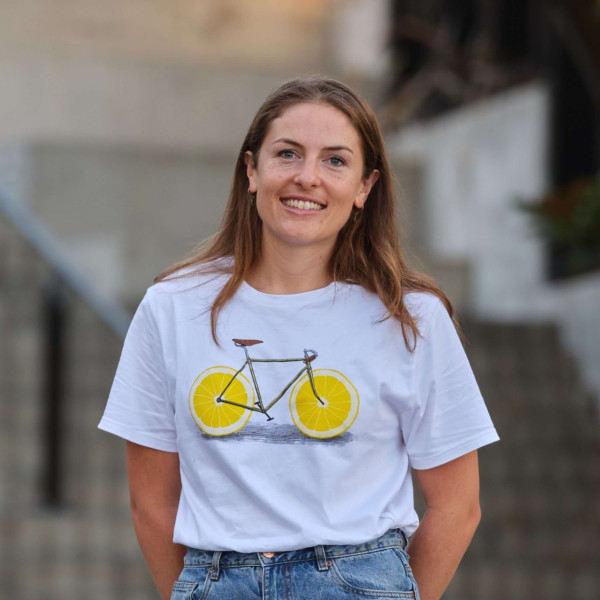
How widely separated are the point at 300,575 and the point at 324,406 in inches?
11.9

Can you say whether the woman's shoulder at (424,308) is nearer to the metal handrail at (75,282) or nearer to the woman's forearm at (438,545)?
the woman's forearm at (438,545)

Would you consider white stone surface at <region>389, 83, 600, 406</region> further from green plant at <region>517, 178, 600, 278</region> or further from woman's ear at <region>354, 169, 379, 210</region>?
woman's ear at <region>354, 169, 379, 210</region>

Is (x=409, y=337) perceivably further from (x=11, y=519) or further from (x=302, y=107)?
(x=11, y=519)

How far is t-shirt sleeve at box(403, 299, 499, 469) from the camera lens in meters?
2.37

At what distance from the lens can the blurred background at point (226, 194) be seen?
19.9 feet

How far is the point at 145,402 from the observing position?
243cm

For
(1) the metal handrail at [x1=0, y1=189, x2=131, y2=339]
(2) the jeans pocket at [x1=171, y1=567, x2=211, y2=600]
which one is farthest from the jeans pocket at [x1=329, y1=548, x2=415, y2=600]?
(1) the metal handrail at [x1=0, y1=189, x2=131, y2=339]

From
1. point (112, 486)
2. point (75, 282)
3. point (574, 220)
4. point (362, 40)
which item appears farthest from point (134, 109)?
point (112, 486)

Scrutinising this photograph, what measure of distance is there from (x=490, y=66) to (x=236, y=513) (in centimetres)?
762

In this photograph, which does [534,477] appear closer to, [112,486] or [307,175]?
[112,486]

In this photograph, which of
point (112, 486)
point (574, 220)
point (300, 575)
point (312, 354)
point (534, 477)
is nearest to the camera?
point (300, 575)

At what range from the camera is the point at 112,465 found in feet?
20.3

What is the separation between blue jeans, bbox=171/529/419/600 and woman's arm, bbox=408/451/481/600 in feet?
0.51

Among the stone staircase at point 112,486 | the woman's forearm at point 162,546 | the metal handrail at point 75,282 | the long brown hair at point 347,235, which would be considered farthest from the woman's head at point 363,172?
the stone staircase at point 112,486
